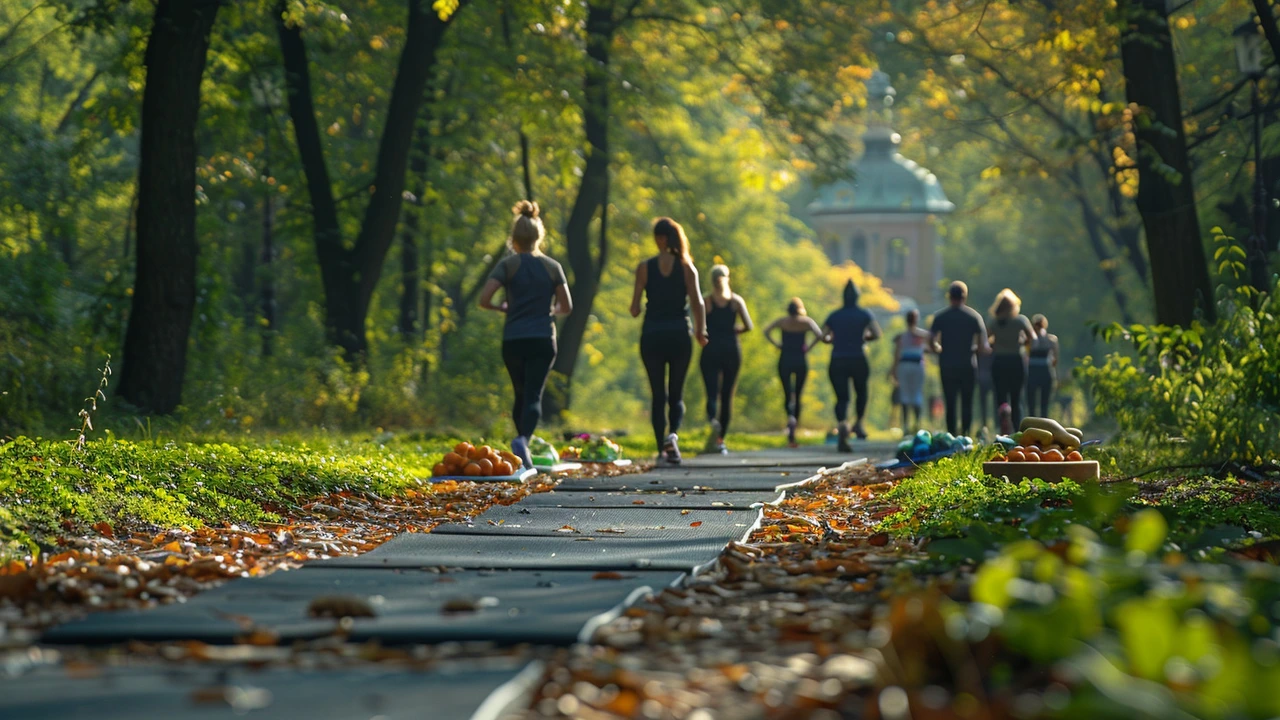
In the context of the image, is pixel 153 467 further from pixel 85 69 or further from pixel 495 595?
pixel 85 69

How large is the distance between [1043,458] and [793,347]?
9354mm

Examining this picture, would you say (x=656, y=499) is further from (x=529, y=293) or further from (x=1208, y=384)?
(x=1208, y=384)

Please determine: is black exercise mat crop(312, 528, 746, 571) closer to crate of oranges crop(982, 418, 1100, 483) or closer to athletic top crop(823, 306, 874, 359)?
crate of oranges crop(982, 418, 1100, 483)

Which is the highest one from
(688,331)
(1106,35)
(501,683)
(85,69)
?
(85,69)

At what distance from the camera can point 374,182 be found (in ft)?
63.1

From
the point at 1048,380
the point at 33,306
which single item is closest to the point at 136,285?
the point at 33,306

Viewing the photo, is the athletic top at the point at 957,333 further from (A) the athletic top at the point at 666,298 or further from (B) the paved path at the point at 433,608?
(B) the paved path at the point at 433,608

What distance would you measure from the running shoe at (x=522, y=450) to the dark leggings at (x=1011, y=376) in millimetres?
6370

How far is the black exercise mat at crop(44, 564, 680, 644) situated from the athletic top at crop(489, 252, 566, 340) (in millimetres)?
5789

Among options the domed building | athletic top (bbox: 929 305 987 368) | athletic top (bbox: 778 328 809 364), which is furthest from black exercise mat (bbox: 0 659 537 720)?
the domed building

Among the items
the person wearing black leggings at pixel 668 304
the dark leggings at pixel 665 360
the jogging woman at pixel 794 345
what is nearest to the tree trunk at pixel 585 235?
the jogging woman at pixel 794 345

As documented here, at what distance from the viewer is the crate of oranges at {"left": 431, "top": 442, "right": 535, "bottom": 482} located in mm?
11734

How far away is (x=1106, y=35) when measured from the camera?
14359 mm

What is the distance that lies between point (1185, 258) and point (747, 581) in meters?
8.95
